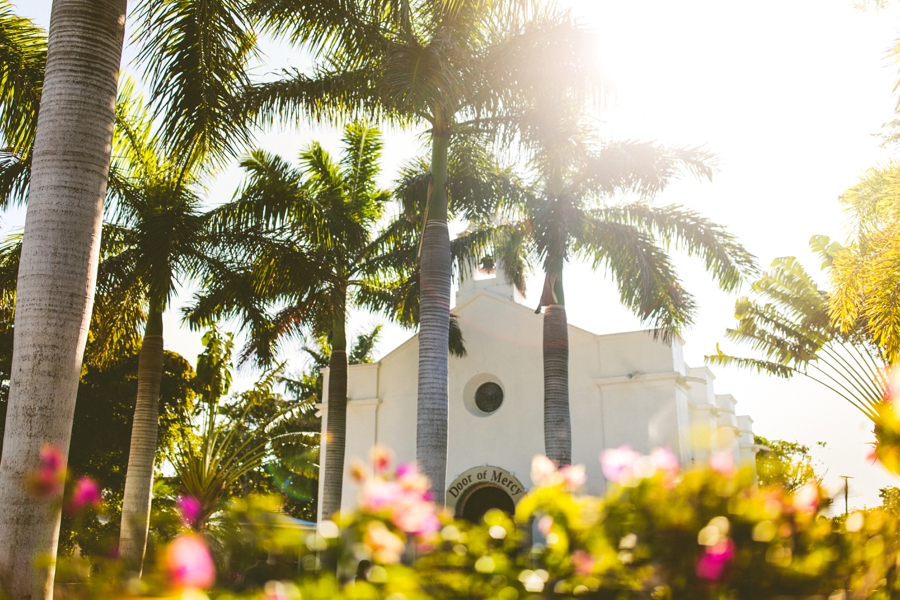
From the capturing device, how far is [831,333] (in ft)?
62.5

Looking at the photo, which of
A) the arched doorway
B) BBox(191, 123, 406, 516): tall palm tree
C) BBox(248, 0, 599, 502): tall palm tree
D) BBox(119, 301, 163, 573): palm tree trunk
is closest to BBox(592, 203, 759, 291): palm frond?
BBox(248, 0, 599, 502): tall palm tree

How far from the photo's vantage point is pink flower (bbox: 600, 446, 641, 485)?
2113 millimetres

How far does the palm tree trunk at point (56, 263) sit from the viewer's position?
4.89m

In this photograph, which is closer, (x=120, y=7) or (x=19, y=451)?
(x=19, y=451)

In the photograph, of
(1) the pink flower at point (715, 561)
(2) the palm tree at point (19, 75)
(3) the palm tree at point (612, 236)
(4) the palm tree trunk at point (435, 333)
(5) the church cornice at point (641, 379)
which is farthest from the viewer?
(5) the church cornice at point (641, 379)

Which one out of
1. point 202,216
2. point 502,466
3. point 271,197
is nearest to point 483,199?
point 271,197

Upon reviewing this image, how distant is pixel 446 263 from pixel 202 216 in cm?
457

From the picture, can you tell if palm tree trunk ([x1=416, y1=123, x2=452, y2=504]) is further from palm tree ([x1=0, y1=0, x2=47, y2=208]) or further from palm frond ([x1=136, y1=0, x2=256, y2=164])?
palm tree ([x1=0, y1=0, x2=47, y2=208])

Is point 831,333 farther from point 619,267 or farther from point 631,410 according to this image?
point 619,267

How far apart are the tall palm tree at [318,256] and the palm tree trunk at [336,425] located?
0.07 feet

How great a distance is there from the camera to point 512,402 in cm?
1883

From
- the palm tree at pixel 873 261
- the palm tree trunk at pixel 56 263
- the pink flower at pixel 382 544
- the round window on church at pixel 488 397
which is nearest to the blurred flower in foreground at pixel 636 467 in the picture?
the pink flower at pixel 382 544

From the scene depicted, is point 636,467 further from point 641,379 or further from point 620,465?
point 641,379

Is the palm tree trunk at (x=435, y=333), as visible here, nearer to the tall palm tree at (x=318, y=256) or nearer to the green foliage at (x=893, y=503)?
the tall palm tree at (x=318, y=256)
